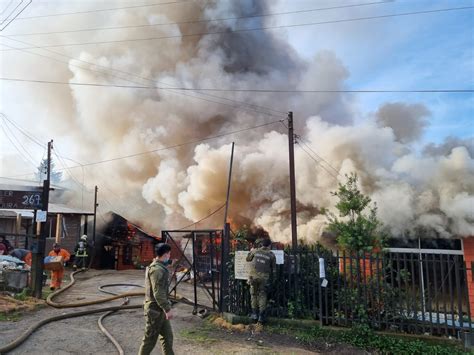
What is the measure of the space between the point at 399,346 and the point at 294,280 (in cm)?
209

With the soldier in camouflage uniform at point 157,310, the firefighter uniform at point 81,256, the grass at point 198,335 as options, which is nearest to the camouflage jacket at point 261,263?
the grass at point 198,335

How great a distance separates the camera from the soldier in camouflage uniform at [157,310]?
4684 millimetres

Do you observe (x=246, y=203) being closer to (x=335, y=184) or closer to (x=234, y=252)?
(x=335, y=184)

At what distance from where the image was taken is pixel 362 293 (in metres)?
6.76

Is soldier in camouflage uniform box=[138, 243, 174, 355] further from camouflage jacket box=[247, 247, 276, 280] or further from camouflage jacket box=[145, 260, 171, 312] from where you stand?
camouflage jacket box=[247, 247, 276, 280]

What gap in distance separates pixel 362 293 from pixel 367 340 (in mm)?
797

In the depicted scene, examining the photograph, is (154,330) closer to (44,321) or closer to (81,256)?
(44,321)

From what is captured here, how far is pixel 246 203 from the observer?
19672 millimetres

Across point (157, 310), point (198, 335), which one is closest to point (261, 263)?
point (198, 335)

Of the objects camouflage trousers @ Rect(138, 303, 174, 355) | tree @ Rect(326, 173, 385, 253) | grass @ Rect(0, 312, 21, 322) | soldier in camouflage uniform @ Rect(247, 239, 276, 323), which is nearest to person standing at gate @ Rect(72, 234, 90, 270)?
grass @ Rect(0, 312, 21, 322)

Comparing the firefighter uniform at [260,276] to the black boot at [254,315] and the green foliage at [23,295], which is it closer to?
the black boot at [254,315]

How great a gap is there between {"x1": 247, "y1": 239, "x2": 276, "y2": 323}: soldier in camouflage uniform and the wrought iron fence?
30 cm

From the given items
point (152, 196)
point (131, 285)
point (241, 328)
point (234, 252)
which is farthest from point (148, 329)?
point (152, 196)

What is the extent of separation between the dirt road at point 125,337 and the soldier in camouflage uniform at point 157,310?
119cm
